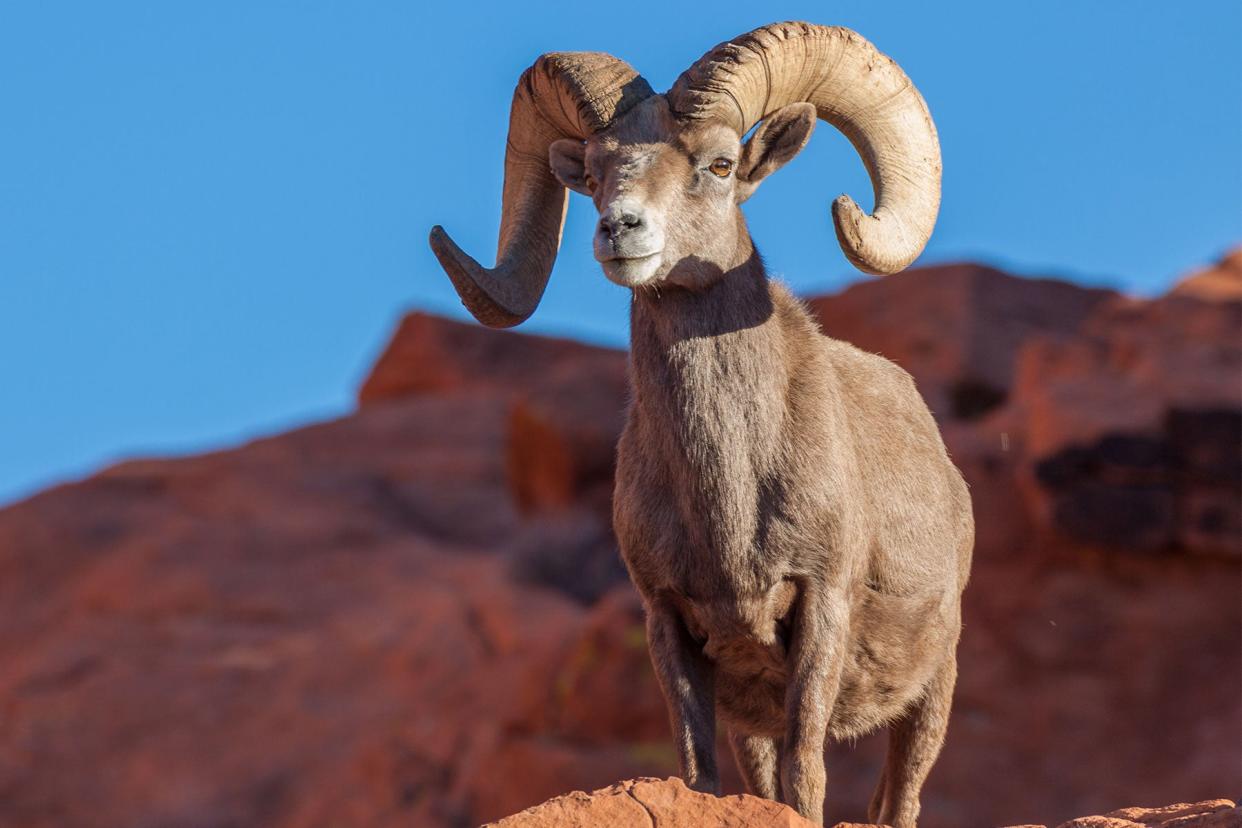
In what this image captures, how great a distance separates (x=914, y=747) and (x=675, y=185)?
330 cm

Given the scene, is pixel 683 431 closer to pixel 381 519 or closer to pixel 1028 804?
pixel 1028 804

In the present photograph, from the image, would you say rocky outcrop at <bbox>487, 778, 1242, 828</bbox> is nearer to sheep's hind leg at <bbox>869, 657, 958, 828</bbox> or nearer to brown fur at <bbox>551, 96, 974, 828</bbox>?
brown fur at <bbox>551, 96, 974, 828</bbox>

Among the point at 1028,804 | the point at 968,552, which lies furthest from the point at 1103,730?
the point at 968,552

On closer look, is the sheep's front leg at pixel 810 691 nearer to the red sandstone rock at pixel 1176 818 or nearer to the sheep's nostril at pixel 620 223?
the red sandstone rock at pixel 1176 818

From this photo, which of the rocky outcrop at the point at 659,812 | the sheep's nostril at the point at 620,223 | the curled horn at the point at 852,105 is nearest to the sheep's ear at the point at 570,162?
the curled horn at the point at 852,105

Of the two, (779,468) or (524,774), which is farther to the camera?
(524,774)

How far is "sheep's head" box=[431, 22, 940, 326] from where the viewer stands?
314 inches

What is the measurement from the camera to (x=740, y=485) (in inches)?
315

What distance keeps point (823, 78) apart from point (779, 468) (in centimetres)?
196

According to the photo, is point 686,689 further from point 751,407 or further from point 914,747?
point 914,747

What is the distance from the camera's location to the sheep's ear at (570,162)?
876cm

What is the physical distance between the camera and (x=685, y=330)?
8203mm

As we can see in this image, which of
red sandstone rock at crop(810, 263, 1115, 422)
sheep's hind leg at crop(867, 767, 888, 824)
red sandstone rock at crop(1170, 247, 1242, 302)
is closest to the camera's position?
sheep's hind leg at crop(867, 767, 888, 824)

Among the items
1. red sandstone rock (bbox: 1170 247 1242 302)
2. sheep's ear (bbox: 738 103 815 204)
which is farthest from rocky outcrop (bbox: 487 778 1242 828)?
red sandstone rock (bbox: 1170 247 1242 302)
